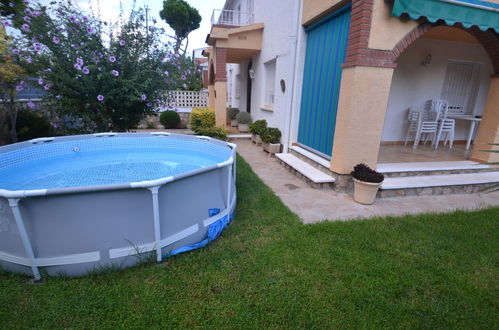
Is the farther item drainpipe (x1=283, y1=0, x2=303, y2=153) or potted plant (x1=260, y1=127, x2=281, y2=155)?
potted plant (x1=260, y1=127, x2=281, y2=155)

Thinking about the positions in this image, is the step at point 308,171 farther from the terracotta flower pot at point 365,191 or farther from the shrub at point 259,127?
the shrub at point 259,127

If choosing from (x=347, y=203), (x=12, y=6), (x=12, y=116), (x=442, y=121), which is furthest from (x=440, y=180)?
(x=12, y=6)

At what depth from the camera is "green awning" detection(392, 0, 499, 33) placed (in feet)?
14.1

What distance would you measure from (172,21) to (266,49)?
2465 centimetres

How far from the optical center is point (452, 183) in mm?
5531

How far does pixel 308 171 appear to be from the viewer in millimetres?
6008

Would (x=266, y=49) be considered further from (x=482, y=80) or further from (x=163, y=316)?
(x=163, y=316)

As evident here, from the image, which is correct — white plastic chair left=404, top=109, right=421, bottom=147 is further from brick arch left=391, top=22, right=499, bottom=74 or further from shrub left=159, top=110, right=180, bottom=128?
shrub left=159, top=110, right=180, bottom=128

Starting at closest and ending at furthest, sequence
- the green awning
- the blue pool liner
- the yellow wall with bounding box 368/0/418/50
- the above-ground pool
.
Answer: the above-ground pool < the blue pool liner < the green awning < the yellow wall with bounding box 368/0/418/50

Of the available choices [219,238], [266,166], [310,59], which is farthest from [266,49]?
[219,238]

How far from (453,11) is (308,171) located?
3866 mm

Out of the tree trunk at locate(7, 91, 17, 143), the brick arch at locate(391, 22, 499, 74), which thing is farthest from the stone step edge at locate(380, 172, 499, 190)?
the tree trunk at locate(7, 91, 17, 143)

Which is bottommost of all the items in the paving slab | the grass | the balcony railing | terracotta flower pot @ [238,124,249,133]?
the grass

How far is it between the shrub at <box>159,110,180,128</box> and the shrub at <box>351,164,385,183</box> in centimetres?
1070
